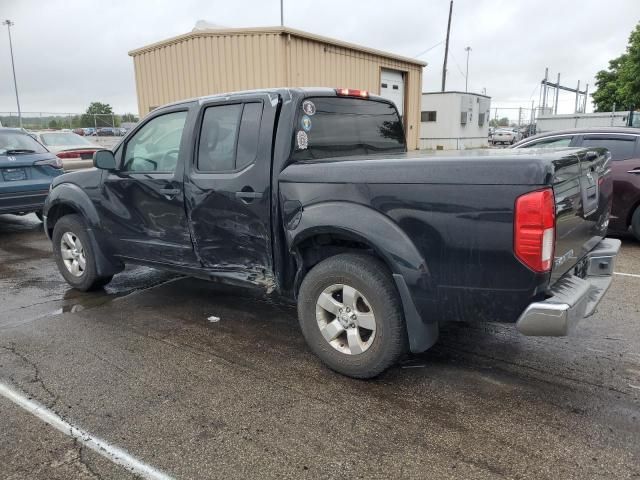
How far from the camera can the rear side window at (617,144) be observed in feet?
23.3

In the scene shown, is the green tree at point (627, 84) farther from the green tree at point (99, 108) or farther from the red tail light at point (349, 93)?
the green tree at point (99, 108)

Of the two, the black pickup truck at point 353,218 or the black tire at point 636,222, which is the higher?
the black pickup truck at point 353,218

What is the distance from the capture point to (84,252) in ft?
17.1

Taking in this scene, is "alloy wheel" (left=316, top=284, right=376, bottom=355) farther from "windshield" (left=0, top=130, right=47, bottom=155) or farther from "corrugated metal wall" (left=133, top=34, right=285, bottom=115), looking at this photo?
"corrugated metal wall" (left=133, top=34, right=285, bottom=115)

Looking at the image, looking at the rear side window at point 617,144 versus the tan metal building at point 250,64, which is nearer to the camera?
the rear side window at point 617,144

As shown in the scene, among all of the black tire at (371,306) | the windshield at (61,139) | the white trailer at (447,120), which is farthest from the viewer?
the white trailer at (447,120)

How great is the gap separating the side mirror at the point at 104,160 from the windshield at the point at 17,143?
478 cm

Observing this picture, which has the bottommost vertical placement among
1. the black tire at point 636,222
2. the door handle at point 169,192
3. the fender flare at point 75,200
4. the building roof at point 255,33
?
the black tire at point 636,222

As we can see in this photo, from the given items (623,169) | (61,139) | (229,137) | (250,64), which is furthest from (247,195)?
(61,139)

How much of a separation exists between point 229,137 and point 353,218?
1.37 metres

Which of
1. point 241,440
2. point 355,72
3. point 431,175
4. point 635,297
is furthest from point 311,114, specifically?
point 355,72

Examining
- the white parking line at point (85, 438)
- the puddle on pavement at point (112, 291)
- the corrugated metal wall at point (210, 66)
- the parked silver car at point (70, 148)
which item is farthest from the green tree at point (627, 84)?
the white parking line at point (85, 438)

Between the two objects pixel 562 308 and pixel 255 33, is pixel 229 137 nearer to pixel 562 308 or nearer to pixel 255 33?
pixel 562 308

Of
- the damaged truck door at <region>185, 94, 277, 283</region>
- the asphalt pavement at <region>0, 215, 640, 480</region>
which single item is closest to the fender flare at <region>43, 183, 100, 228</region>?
the asphalt pavement at <region>0, 215, 640, 480</region>
